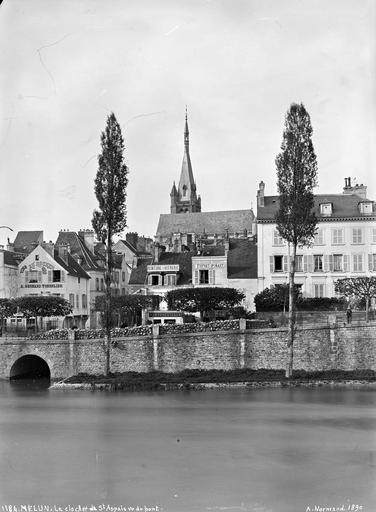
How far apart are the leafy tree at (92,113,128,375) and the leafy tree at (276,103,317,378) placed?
928 cm

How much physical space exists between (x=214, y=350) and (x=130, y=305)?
38.8ft

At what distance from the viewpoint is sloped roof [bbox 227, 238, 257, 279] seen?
5769 centimetres

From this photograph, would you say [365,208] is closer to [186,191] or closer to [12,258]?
[12,258]

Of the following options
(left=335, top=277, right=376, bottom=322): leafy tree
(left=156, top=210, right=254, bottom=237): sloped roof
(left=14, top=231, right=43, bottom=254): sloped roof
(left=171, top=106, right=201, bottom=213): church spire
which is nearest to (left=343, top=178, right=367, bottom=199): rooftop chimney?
(left=335, top=277, right=376, bottom=322): leafy tree

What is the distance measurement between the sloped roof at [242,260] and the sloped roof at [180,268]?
11.4 feet

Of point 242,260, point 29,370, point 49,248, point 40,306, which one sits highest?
point 49,248

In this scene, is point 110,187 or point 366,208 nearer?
point 110,187

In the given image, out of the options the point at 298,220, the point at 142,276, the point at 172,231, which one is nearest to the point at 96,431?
the point at 298,220

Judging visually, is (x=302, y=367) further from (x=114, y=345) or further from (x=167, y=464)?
(x=167, y=464)

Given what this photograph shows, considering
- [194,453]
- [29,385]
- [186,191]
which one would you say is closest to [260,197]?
[29,385]

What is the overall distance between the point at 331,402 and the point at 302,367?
10241 millimetres

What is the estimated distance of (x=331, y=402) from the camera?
103 ft

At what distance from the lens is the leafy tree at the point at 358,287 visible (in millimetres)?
48031

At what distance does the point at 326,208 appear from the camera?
182 feet
